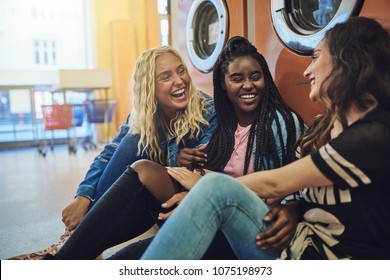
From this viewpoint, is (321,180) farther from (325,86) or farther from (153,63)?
(153,63)

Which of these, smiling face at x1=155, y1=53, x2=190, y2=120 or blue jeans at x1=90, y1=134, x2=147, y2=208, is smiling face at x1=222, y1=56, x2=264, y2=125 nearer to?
smiling face at x1=155, y1=53, x2=190, y2=120

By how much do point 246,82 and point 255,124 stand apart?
0.48ft

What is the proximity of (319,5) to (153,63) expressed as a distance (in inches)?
25.5

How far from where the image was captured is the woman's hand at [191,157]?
4.01 feet

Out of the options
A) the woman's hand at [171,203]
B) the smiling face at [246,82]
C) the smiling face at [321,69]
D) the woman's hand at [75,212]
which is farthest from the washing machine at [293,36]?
the woman's hand at [75,212]

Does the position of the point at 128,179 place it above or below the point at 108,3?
below

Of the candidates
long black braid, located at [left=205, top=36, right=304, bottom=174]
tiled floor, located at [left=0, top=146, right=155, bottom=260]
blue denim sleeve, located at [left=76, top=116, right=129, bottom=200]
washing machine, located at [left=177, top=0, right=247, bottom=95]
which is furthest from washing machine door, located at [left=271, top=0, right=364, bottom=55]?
tiled floor, located at [left=0, top=146, right=155, bottom=260]

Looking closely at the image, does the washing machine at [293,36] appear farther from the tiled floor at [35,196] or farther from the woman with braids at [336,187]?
the tiled floor at [35,196]

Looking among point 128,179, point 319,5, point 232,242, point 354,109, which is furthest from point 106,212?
point 319,5

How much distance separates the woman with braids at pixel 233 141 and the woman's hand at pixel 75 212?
252 mm

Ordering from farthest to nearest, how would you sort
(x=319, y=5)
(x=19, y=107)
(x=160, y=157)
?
(x=19, y=107)
(x=160, y=157)
(x=319, y=5)

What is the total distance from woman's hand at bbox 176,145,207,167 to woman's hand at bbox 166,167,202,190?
4.7 inches

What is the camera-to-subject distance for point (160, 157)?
1409 mm

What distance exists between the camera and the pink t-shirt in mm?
1210
